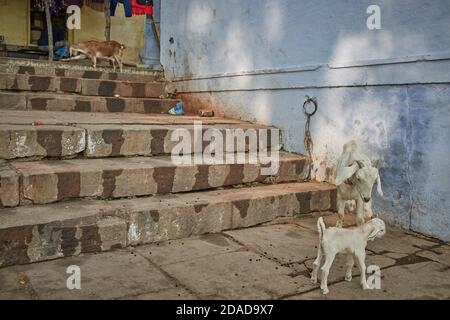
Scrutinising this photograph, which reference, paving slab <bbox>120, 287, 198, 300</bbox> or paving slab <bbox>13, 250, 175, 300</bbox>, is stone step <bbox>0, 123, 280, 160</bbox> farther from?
paving slab <bbox>120, 287, 198, 300</bbox>

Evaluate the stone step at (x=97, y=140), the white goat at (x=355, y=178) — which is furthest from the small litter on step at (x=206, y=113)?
the white goat at (x=355, y=178)

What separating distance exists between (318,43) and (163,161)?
2.36 m

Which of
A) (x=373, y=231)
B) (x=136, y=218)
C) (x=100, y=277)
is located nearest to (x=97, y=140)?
(x=136, y=218)

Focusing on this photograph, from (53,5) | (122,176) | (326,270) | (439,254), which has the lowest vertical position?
(439,254)

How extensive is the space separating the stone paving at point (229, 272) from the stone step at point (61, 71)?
4.75 meters

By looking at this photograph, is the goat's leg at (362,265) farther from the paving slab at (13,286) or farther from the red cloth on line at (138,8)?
the red cloth on line at (138,8)

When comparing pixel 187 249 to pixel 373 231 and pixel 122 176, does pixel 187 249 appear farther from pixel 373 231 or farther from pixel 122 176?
pixel 373 231

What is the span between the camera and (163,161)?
13.7ft

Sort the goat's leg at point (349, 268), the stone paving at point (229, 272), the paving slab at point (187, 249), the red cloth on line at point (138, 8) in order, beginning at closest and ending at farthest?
the stone paving at point (229, 272) < the goat's leg at point (349, 268) < the paving slab at point (187, 249) < the red cloth on line at point (138, 8)

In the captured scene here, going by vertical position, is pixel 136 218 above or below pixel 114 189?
below

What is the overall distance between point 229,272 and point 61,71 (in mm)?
5557

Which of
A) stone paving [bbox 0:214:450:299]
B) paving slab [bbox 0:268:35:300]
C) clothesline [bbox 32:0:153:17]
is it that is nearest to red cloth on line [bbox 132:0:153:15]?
clothesline [bbox 32:0:153:17]

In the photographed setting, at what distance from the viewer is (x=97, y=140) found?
4.10 m

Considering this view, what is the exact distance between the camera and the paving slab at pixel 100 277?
2.38 meters
